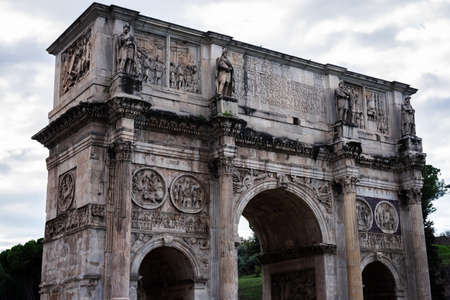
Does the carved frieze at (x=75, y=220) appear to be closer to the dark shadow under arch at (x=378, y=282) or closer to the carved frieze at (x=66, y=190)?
the carved frieze at (x=66, y=190)

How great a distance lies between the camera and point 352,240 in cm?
1925

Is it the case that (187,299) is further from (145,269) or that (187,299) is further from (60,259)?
(60,259)

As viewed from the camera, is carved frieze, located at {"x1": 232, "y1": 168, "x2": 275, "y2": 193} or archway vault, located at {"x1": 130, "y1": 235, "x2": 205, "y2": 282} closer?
archway vault, located at {"x1": 130, "y1": 235, "x2": 205, "y2": 282}

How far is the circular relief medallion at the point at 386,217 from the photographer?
21.2m

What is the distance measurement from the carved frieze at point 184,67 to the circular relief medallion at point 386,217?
777cm

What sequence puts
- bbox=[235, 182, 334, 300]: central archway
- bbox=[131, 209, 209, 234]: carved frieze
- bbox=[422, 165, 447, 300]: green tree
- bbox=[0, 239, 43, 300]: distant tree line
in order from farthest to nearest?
bbox=[0, 239, 43, 300]: distant tree line, bbox=[422, 165, 447, 300]: green tree, bbox=[235, 182, 334, 300]: central archway, bbox=[131, 209, 209, 234]: carved frieze

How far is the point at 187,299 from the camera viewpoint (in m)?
16.9

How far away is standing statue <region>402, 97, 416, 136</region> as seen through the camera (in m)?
22.1

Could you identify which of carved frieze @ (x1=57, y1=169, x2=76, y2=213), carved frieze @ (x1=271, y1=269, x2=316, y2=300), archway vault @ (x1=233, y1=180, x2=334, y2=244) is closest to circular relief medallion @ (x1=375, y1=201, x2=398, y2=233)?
archway vault @ (x1=233, y1=180, x2=334, y2=244)

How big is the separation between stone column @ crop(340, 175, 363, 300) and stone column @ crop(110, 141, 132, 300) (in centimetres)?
740

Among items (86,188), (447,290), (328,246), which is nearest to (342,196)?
(328,246)

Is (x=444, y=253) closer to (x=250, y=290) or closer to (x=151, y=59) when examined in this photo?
(x=250, y=290)

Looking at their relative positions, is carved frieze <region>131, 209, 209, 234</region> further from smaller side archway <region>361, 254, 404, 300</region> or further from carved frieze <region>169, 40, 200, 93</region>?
smaller side archway <region>361, 254, 404, 300</region>

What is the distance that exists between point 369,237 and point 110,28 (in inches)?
421
